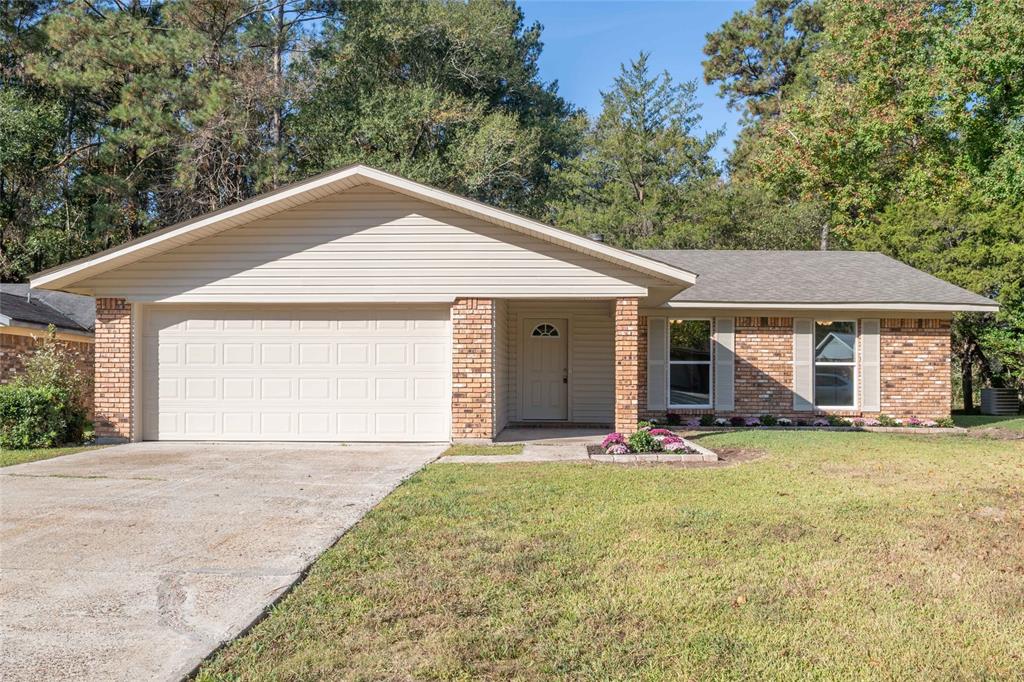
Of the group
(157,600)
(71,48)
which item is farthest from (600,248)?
(71,48)

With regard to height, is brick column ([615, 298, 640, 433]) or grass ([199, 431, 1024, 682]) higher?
brick column ([615, 298, 640, 433])

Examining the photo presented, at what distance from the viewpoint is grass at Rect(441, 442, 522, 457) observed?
33.7 feet

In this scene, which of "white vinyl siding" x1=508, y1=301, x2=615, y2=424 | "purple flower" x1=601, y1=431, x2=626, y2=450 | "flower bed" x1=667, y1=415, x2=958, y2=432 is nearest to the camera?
"purple flower" x1=601, y1=431, x2=626, y2=450

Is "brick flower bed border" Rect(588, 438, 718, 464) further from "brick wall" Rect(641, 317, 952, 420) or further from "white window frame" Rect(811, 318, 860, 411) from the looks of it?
"white window frame" Rect(811, 318, 860, 411)

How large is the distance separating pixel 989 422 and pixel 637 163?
17.4 meters

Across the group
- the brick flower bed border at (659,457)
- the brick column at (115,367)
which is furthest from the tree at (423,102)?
the brick flower bed border at (659,457)

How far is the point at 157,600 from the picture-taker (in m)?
4.30

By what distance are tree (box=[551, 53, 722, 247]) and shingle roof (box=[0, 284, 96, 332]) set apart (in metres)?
16.8

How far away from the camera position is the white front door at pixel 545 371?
15.0m

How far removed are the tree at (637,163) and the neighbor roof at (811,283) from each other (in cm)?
997

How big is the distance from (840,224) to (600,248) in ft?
62.8

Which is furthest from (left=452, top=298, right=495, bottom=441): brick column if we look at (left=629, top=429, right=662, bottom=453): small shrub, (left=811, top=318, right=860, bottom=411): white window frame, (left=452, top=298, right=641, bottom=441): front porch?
(left=811, top=318, right=860, bottom=411): white window frame

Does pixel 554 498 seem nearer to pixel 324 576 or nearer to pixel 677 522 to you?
pixel 677 522

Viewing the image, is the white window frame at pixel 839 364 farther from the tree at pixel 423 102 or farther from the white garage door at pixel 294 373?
the tree at pixel 423 102
